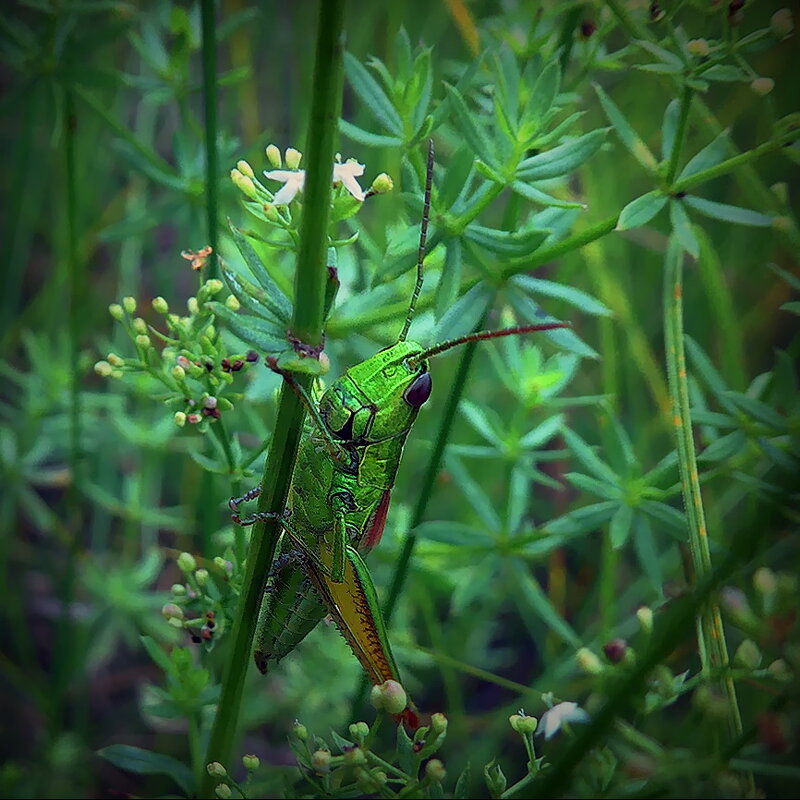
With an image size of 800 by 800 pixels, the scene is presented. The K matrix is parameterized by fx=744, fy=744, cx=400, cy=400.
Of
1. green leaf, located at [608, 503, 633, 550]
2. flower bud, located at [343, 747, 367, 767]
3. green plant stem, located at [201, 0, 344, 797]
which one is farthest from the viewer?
green leaf, located at [608, 503, 633, 550]

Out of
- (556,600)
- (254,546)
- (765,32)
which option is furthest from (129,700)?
(765,32)

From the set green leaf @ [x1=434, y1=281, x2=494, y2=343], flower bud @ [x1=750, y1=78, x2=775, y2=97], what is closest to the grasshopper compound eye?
green leaf @ [x1=434, y1=281, x2=494, y2=343]

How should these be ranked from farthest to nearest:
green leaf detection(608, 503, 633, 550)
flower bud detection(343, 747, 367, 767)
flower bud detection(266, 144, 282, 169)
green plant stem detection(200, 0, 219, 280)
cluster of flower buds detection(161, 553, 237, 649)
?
green leaf detection(608, 503, 633, 550) → green plant stem detection(200, 0, 219, 280) → cluster of flower buds detection(161, 553, 237, 649) → flower bud detection(266, 144, 282, 169) → flower bud detection(343, 747, 367, 767)

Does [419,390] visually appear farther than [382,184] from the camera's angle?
Yes

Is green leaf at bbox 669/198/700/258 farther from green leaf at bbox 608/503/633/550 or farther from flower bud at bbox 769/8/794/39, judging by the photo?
green leaf at bbox 608/503/633/550

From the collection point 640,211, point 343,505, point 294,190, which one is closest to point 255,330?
point 294,190

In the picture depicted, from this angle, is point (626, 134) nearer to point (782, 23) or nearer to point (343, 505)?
point (782, 23)

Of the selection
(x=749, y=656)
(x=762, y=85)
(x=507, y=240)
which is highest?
(x=762, y=85)
